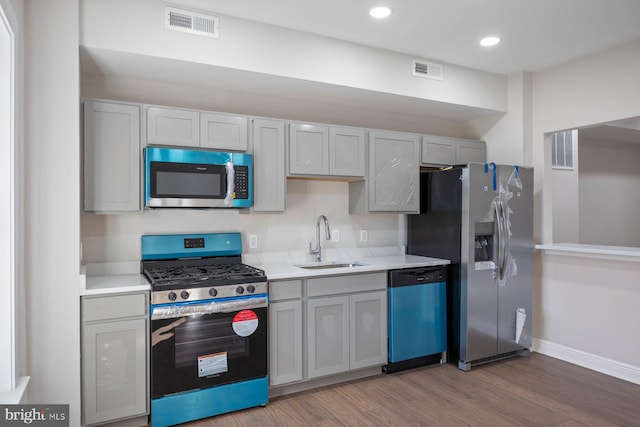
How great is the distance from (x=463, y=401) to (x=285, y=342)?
4.36 ft

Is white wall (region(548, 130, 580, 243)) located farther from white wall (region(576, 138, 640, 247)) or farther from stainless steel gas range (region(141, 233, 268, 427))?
stainless steel gas range (region(141, 233, 268, 427))

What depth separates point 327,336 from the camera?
330 cm

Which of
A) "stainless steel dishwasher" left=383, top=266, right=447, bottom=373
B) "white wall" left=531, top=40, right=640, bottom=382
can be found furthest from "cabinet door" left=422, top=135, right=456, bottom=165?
"stainless steel dishwasher" left=383, top=266, right=447, bottom=373

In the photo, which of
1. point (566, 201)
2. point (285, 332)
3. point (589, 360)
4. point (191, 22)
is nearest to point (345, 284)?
point (285, 332)

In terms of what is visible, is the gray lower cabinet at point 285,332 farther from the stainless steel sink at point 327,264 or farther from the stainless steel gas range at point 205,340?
the stainless steel sink at point 327,264

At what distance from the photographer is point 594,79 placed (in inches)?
147

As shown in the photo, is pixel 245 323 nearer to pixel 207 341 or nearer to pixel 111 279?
pixel 207 341

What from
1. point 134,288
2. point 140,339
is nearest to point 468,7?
point 134,288

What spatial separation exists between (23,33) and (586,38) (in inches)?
152

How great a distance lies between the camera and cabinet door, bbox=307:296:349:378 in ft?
10.6

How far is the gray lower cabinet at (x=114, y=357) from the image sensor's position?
101 inches

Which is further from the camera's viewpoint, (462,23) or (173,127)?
(462,23)

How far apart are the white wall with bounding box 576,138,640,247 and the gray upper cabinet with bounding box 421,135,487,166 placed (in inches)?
112

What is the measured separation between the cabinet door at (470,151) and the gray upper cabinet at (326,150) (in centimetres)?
116
